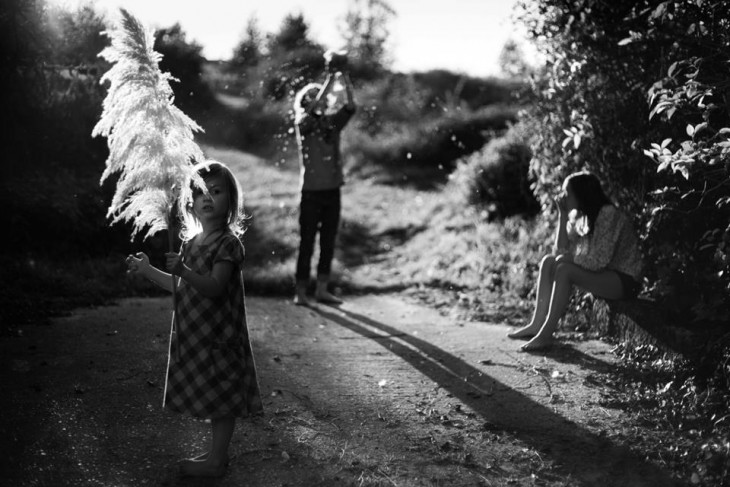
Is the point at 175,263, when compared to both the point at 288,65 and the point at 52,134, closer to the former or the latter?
the point at 52,134

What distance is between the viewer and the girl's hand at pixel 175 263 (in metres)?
3.37

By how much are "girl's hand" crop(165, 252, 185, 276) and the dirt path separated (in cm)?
95

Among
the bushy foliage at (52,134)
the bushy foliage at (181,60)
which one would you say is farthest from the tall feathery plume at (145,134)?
the bushy foliage at (181,60)

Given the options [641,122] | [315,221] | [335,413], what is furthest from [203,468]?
[641,122]

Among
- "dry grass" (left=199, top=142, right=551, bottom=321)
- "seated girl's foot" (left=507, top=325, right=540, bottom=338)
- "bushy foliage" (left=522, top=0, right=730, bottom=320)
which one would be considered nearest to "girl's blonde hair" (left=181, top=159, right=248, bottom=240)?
"bushy foliage" (left=522, top=0, right=730, bottom=320)

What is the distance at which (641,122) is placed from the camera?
6.09 m

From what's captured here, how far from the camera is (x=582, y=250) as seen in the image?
20.1 feet

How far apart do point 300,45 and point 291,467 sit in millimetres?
9705

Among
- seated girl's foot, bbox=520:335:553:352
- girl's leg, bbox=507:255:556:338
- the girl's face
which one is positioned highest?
the girl's face

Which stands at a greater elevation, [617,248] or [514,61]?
[514,61]

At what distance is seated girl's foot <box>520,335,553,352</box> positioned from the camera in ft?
19.4

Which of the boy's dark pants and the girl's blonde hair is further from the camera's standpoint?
the boy's dark pants

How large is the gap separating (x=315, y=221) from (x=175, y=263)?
4160 mm

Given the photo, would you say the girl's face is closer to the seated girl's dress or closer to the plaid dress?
the plaid dress
